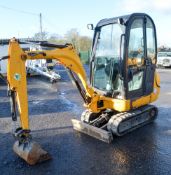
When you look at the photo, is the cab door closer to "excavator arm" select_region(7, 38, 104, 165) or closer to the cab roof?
the cab roof

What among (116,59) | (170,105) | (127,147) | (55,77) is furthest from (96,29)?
(55,77)

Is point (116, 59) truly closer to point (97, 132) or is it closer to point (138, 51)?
point (138, 51)

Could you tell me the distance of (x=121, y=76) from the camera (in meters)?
6.21

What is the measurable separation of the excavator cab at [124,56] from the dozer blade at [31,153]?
2.21m

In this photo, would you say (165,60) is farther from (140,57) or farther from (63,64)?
(63,64)

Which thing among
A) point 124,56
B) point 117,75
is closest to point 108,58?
point 117,75

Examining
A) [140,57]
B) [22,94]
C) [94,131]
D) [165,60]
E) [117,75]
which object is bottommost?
[94,131]

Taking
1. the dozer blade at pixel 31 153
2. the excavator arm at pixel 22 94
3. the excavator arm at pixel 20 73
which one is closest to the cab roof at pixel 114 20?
the excavator arm at pixel 22 94

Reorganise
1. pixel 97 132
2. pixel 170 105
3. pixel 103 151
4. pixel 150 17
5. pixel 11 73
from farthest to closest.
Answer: pixel 170 105 < pixel 150 17 < pixel 97 132 < pixel 103 151 < pixel 11 73

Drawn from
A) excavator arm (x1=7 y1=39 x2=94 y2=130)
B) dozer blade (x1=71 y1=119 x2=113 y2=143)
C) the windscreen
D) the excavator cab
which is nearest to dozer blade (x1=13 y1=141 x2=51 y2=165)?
excavator arm (x1=7 y1=39 x2=94 y2=130)

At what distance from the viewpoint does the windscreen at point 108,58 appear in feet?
20.8

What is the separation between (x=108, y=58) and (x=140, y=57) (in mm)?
749

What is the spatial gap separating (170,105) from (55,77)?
25.8 feet

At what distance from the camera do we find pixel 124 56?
605cm
